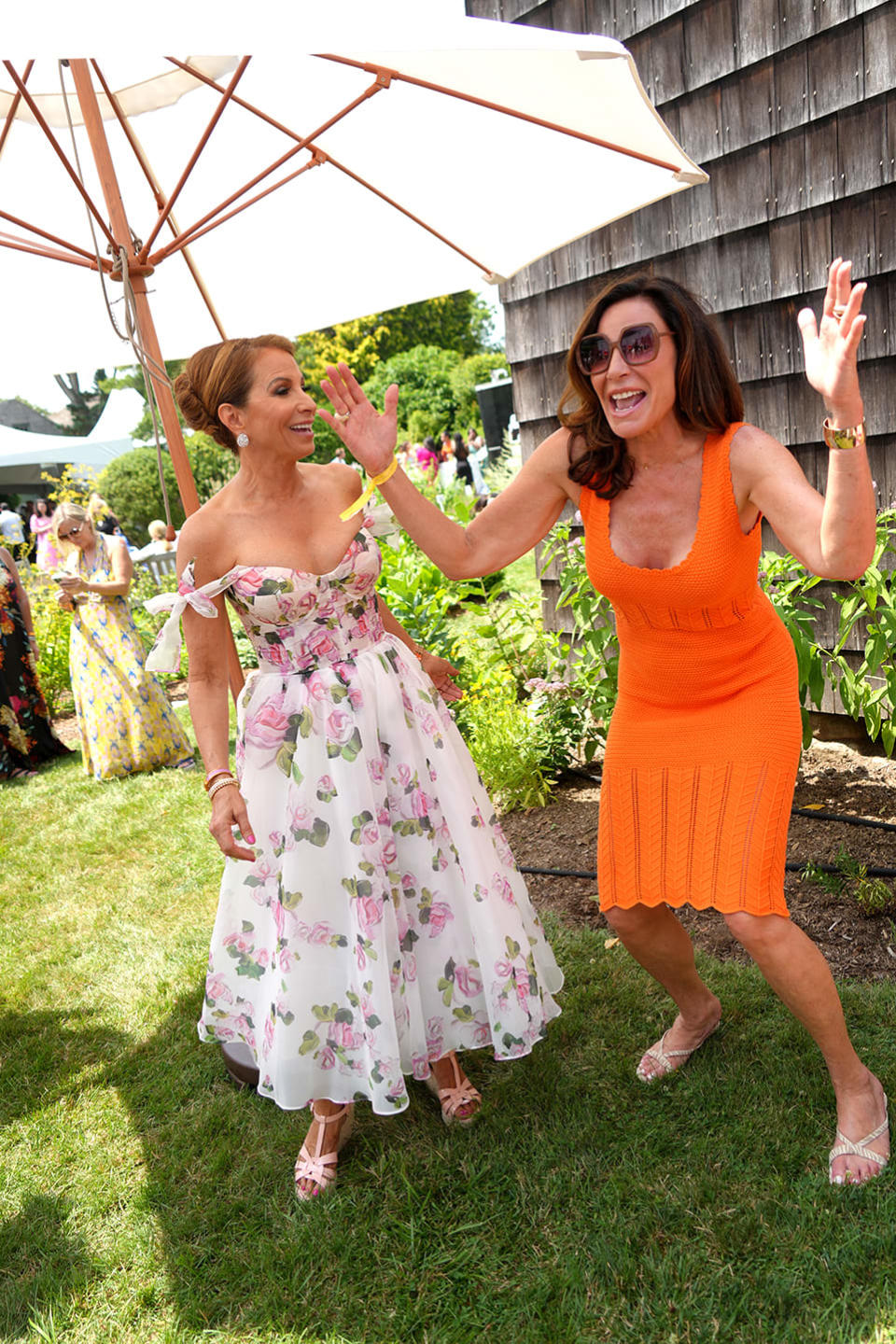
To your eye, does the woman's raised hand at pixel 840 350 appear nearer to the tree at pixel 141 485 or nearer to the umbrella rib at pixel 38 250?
the umbrella rib at pixel 38 250

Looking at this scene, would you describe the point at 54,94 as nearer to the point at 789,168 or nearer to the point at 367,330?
the point at 789,168

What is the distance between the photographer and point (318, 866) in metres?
2.28

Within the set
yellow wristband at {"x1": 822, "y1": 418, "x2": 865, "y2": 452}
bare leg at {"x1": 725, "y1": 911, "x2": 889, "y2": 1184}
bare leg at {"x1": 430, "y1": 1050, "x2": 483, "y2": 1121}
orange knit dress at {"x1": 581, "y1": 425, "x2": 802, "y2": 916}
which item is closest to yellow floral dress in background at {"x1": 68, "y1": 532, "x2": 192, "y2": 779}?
bare leg at {"x1": 430, "y1": 1050, "x2": 483, "y2": 1121}

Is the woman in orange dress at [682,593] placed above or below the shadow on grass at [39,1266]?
above

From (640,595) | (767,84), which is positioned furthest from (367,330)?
(640,595)

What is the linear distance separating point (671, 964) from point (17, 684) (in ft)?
18.8

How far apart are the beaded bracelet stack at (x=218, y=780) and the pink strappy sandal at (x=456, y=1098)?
0.93 metres

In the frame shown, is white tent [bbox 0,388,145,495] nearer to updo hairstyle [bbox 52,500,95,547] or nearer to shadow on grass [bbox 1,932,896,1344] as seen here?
updo hairstyle [bbox 52,500,95,547]

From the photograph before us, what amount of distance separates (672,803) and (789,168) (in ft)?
9.70

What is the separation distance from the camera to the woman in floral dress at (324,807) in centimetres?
227

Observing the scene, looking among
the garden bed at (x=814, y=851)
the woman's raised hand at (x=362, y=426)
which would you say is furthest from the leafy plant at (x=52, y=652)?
the woman's raised hand at (x=362, y=426)

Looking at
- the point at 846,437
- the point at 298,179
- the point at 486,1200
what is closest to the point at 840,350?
the point at 846,437

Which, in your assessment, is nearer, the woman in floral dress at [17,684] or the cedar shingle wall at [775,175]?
the cedar shingle wall at [775,175]

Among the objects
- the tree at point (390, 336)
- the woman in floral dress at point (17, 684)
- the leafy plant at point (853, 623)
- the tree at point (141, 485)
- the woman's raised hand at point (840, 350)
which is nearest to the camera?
the woman's raised hand at point (840, 350)
